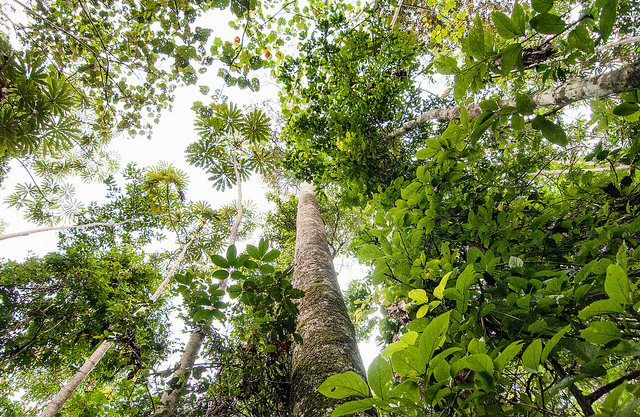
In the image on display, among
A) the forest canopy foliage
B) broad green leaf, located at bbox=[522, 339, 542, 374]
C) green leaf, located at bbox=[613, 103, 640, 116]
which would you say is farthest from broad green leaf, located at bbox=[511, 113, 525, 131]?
broad green leaf, located at bbox=[522, 339, 542, 374]

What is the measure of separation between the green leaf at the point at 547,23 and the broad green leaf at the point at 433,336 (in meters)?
0.84

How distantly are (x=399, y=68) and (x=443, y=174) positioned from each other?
279 cm

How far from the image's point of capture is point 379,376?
547 mm

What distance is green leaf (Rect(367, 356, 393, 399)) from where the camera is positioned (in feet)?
1.77

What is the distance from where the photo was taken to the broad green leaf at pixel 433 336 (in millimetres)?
511

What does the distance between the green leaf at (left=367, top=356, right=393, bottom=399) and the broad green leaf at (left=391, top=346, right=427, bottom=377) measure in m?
0.03

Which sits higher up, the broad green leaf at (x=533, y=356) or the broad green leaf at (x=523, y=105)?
the broad green leaf at (x=523, y=105)

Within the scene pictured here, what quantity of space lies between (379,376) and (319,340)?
1022 mm

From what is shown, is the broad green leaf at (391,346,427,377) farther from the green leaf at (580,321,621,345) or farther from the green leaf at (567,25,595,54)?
the green leaf at (567,25,595,54)

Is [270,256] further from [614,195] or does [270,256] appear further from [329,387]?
[614,195]

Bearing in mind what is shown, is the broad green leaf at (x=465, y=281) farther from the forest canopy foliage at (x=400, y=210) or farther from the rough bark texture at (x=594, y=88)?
the rough bark texture at (x=594, y=88)

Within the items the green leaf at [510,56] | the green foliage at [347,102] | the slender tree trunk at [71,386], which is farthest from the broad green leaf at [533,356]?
the slender tree trunk at [71,386]

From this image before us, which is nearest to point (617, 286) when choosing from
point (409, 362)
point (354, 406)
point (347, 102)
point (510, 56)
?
point (409, 362)

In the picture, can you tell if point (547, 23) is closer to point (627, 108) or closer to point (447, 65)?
point (447, 65)
